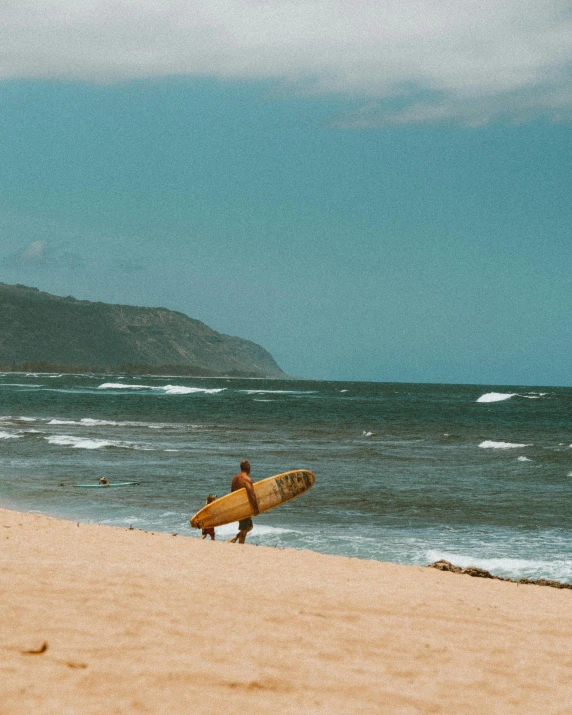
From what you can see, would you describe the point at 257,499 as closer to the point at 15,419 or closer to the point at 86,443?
the point at 86,443

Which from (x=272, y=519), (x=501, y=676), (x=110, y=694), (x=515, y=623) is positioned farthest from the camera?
(x=272, y=519)

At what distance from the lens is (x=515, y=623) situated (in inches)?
307

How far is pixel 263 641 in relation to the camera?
240 inches

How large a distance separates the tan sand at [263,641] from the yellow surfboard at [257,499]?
465cm

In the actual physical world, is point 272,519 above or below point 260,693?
below

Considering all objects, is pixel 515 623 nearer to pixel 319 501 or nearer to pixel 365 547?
pixel 365 547

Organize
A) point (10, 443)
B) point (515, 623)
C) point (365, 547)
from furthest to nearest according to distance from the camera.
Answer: point (10, 443) < point (365, 547) < point (515, 623)

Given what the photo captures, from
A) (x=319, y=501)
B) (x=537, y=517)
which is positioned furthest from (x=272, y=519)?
(x=537, y=517)

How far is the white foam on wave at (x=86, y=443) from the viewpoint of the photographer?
3105 centimetres

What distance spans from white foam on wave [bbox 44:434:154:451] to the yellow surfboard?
14.5 m

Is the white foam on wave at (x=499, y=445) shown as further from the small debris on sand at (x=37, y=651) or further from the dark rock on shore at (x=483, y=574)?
the small debris on sand at (x=37, y=651)

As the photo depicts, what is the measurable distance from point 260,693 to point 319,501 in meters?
15.1

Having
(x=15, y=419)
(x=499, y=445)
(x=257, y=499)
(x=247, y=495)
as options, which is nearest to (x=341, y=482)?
(x=257, y=499)

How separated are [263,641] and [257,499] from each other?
10571mm
